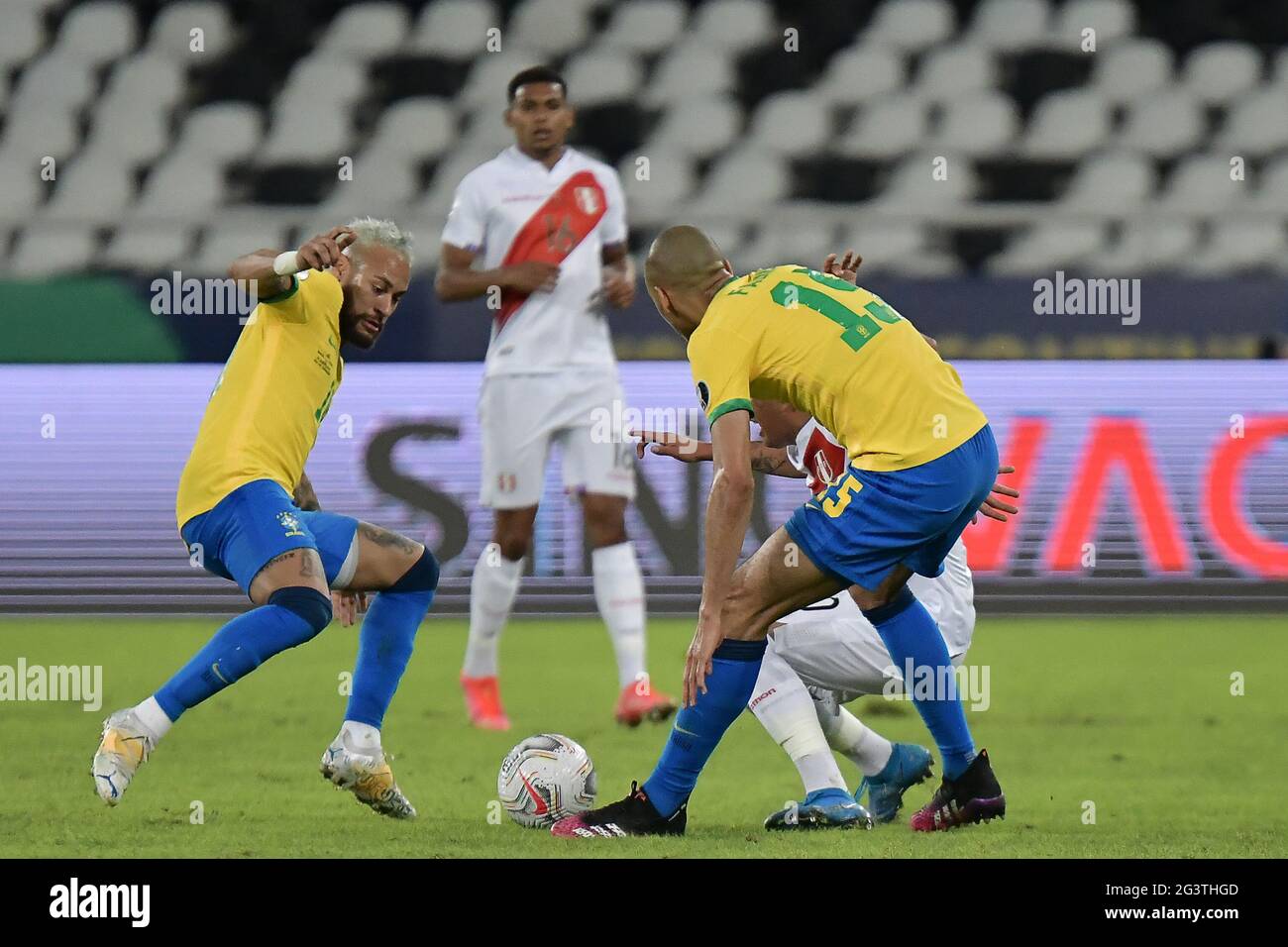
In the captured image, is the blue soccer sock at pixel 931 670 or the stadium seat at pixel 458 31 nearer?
the blue soccer sock at pixel 931 670

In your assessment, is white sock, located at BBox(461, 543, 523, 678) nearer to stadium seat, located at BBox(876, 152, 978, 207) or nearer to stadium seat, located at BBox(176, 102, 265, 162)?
stadium seat, located at BBox(876, 152, 978, 207)

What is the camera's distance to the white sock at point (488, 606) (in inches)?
266

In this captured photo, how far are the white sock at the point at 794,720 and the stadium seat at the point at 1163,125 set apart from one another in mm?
8422

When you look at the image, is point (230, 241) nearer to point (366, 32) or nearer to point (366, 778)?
point (366, 32)

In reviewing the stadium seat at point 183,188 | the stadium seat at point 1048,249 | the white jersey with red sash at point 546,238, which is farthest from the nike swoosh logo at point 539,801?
the stadium seat at point 183,188

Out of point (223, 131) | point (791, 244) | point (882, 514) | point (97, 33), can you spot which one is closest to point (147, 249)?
point (223, 131)

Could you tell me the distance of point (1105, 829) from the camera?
4.68 meters

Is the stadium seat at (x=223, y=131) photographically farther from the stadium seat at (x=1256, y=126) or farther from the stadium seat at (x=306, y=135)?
the stadium seat at (x=1256, y=126)

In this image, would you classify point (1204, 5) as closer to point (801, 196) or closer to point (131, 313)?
point (801, 196)

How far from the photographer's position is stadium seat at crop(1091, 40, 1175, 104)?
12.7m

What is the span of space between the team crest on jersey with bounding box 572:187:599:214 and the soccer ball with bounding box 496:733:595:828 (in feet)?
10.0

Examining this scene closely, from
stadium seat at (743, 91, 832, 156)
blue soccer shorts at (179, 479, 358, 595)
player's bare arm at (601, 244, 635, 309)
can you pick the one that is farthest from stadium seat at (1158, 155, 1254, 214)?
blue soccer shorts at (179, 479, 358, 595)

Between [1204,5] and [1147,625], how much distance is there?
5.97 meters

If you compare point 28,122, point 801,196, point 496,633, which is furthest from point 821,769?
point 28,122
